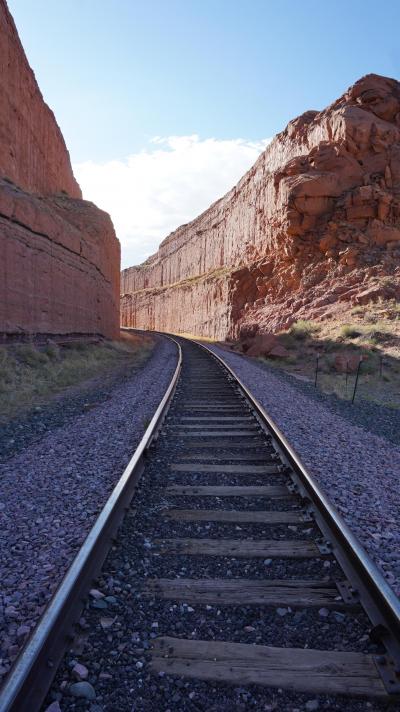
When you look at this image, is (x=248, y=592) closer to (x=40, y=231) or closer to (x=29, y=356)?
Answer: (x=29, y=356)

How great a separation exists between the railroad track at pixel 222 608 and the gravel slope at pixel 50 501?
32 cm

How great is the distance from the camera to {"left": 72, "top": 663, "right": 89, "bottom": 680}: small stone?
86.5 inches

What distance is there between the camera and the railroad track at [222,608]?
7.10 feet

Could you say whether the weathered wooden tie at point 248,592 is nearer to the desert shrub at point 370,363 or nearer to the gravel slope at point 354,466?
the gravel slope at point 354,466

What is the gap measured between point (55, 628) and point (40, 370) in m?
12.8

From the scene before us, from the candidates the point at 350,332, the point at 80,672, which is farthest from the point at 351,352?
the point at 80,672

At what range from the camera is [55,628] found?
7.62 feet

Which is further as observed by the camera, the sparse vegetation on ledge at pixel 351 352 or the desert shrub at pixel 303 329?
the desert shrub at pixel 303 329

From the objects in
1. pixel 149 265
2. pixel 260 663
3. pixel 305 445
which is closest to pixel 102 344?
pixel 305 445

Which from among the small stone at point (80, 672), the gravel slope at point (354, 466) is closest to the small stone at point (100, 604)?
the small stone at point (80, 672)

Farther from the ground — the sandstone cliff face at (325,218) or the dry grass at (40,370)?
the sandstone cliff face at (325,218)

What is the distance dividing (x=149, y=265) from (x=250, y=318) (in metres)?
63.5

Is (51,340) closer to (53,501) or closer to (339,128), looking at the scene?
(53,501)

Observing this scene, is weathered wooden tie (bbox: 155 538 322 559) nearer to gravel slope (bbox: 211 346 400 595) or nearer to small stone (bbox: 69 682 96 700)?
gravel slope (bbox: 211 346 400 595)
